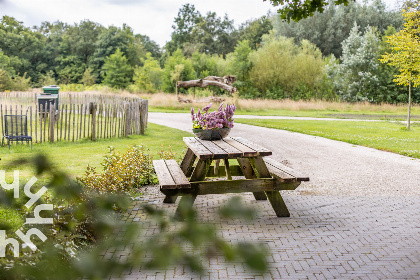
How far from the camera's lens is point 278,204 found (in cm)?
564

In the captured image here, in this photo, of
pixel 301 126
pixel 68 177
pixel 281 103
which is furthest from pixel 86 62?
pixel 68 177

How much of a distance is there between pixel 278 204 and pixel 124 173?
2632mm

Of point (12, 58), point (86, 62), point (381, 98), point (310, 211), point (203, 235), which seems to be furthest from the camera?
point (86, 62)

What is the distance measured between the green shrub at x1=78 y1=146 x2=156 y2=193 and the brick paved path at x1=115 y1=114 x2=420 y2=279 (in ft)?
2.42

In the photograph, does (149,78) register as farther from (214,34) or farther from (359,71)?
(214,34)

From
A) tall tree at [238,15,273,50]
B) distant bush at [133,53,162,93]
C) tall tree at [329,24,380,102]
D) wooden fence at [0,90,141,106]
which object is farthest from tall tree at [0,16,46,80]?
tall tree at [329,24,380,102]

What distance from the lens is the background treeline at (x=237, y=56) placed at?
38.6 m

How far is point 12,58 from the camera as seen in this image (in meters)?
52.1

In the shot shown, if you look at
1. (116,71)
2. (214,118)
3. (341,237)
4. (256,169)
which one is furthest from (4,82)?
(341,237)

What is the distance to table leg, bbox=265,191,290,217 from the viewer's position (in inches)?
222

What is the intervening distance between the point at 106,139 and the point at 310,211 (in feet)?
29.1

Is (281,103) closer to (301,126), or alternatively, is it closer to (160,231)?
(301,126)

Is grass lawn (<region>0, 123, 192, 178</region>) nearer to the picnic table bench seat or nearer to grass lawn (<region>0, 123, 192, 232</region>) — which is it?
grass lawn (<region>0, 123, 192, 232</region>)

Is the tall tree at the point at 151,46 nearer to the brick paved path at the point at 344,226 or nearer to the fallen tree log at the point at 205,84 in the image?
the fallen tree log at the point at 205,84
